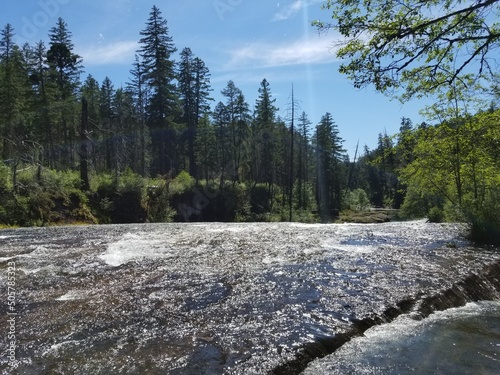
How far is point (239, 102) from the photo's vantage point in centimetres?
6022

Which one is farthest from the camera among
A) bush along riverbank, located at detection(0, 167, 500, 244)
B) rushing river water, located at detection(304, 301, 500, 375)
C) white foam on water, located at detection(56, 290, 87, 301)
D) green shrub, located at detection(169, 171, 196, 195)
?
green shrub, located at detection(169, 171, 196, 195)

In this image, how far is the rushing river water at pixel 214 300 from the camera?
4.17 m

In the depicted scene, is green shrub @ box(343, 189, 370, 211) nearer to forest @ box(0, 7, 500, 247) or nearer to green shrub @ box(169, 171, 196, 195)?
forest @ box(0, 7, 500, 247)

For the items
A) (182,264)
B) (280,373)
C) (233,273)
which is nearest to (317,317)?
(280,373)

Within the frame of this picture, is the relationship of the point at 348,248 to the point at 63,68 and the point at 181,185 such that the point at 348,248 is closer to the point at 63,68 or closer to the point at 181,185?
the point at 181,185

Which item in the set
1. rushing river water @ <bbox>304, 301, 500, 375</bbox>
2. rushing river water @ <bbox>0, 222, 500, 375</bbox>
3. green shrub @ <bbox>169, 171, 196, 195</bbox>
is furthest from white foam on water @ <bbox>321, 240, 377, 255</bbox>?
green shrub @ <bbox>169, 171, 196, 195</bbox>


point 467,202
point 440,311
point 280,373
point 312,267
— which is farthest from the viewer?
point 467,202

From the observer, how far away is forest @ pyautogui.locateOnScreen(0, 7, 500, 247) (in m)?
14.3

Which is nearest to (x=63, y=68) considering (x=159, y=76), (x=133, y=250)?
(x=159, y=76)

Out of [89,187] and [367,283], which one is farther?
[89,187]

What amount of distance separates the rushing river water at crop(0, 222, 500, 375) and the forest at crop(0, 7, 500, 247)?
14.4 feet

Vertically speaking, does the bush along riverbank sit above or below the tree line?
below

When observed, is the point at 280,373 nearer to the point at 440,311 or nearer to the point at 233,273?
the point at 440,311

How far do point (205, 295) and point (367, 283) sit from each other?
3.18 metres
